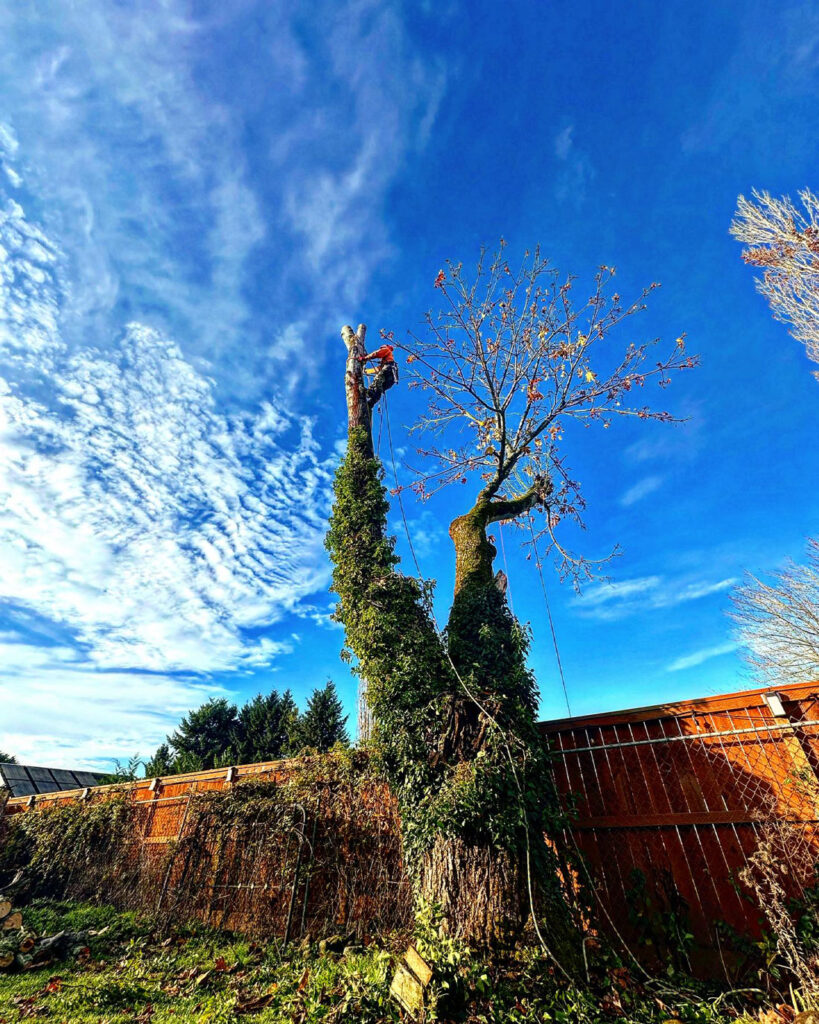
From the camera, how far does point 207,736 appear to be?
1909 centimetres

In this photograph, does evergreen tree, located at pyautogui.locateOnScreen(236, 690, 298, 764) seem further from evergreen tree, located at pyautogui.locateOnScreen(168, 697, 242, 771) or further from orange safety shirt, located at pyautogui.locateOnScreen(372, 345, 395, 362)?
orange safety shirt, located at pyautogui.locateOnScreen(372, 345, 395, 362)

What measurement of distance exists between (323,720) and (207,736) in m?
6.67

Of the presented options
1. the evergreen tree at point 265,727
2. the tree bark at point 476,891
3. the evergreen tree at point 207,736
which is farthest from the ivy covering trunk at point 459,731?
the evergreen tree at point 207,736

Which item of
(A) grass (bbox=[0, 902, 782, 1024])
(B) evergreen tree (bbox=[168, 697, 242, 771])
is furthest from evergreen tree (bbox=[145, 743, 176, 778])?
(A) grass (bbox=[0, 902, 782, 1024])

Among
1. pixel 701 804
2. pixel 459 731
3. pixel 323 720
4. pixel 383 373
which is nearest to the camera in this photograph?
pixel 701 804

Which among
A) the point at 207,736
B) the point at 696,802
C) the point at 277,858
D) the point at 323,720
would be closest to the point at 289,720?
the point at 323,720

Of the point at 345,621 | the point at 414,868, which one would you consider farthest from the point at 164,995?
the point at 345,621

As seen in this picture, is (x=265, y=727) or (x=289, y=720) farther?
(x=265, y=727)

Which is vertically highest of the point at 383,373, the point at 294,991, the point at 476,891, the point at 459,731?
the point at 383,373

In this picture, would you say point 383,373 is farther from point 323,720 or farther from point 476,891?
point 323,720

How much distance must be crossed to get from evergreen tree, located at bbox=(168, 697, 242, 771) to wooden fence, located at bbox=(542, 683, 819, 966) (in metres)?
17.1

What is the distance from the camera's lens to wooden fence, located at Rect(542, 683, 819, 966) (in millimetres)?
3643

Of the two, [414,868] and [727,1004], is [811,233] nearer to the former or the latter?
[727,1004]

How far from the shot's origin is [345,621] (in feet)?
19.0
